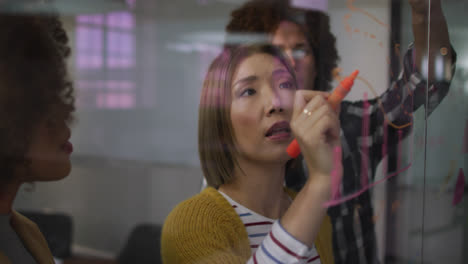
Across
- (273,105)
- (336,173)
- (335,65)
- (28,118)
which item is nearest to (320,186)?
(336,173)

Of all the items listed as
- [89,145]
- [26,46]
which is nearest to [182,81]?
[89,145]

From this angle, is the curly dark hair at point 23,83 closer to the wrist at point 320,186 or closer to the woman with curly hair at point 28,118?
the woman with curly hair at point 28,118

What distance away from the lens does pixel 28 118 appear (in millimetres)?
481

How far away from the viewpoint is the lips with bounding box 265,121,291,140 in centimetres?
61

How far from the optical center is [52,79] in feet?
1.69

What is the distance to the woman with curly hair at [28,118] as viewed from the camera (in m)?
0.47

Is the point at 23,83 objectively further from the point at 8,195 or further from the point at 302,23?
the point at 302,23

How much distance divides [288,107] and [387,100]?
22 centimetres

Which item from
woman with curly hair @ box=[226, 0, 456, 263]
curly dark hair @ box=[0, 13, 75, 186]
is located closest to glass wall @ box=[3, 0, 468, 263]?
woman with curly hair @ box=[226, 0, 456, 263]

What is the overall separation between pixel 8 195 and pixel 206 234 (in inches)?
10.8

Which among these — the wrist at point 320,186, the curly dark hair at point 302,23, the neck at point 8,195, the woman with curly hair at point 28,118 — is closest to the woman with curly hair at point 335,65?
the curly dark hair at point 302,23

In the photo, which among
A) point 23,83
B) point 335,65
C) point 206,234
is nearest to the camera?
point 23,83

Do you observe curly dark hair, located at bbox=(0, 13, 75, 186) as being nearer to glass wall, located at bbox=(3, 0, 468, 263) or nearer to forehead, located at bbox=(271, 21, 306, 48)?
glass wall, located at bbox=(3, 0, 468, 263)

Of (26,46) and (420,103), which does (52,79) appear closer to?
(26,46)
